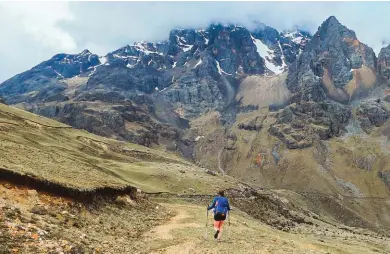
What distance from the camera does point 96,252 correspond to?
25047 mm

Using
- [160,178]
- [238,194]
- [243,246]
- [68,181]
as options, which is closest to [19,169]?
[68,181]

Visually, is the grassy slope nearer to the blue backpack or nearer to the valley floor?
the valley floor

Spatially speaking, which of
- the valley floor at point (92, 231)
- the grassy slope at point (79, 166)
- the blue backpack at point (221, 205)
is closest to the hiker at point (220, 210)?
the blue backpack at point (221, 205)

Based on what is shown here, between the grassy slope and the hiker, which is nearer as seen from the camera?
the hiker

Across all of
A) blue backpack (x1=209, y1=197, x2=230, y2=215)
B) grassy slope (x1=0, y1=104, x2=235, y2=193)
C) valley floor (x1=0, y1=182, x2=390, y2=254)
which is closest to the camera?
valley floor (x1=0, y1=182, x2=390, y2=254)

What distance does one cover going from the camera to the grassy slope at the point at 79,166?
3962 cm

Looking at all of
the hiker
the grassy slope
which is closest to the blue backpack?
the hiker

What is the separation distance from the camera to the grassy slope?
39.6 metres

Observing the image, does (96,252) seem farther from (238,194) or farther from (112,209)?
(238,194)

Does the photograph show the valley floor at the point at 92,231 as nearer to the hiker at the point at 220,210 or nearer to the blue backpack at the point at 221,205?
the hiker at the point at 220,210

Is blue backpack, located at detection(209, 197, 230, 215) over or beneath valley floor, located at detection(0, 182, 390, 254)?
over

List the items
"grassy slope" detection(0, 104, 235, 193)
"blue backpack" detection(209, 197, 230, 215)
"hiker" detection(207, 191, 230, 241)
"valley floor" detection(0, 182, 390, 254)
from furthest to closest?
"grassy slope" detection(0, 104, 235, 193) < "blue backpack" detection(209, 197, 230, 215) < "hiker" detection(207, 191, 230, 241) < "valley floor" detection(0, 182, 390, 254)

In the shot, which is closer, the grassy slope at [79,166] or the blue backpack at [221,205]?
the blue backpack at [221,205]

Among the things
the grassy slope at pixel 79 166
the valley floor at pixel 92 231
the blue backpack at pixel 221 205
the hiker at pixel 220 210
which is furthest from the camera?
the grassy slope at pixel 79 166
